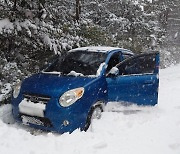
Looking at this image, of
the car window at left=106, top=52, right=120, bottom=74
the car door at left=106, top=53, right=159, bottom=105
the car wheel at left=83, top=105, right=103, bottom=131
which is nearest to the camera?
the car wheel at left=83, top=105, right=103, bottom=131

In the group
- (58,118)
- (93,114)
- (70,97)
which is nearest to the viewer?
(58,118)

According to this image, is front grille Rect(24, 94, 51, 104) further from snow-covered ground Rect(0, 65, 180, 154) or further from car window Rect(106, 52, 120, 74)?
car window Rect(106, 52, 120, 74)

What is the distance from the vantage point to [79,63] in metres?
6.96

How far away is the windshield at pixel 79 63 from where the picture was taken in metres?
6.66

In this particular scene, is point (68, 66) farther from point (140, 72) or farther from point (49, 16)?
point (49, 16)

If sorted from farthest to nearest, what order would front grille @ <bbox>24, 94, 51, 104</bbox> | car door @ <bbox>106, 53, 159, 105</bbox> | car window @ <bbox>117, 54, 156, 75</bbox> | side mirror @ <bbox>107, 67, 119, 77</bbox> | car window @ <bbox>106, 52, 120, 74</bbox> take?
1. car window @ <bbox>106, 52, 120, 74</bbox>
2. car window @ <bbox>117, 54, 156, 75</bbox>
3. car door @ <bbox>106, 53, 159, 105</bbox>
4. side mirror @ <bbox>107, 67, 119, 77</bbox>
5. front grille @ <bbox>24, 94, 51, 104</bbox>

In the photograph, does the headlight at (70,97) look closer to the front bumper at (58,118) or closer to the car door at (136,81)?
the front bumper at (58,118)

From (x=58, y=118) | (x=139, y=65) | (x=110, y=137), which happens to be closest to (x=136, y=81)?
(x=139, y=65)

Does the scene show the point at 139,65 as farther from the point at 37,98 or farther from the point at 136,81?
the point at 37,98

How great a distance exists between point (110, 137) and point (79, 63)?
208 cm

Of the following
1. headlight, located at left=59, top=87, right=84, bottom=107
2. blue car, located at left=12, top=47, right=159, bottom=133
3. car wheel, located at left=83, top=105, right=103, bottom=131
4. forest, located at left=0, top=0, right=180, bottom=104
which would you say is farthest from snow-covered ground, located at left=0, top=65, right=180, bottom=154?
forest, located at left=0, top=0, right=180, bottom=104

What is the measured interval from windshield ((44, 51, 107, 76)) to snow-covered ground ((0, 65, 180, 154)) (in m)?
0.94

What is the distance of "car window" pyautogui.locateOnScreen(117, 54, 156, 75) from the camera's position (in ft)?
22.7

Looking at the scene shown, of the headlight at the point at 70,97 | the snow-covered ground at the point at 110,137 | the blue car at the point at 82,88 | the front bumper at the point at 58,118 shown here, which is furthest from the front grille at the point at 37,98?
the snow-covered ground at the point at 110,137
